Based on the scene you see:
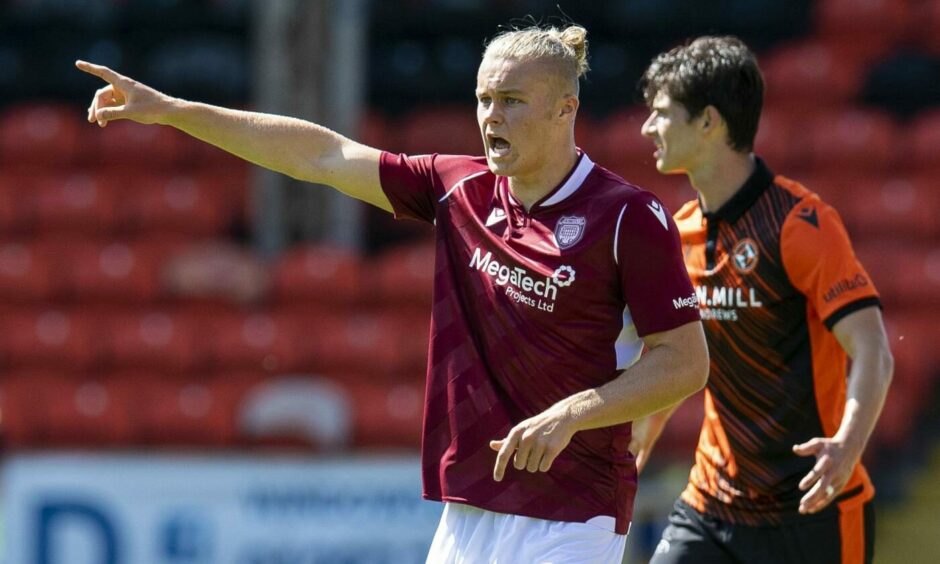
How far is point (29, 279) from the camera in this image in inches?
433

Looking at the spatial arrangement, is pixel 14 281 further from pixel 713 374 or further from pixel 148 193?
pixel 713 374

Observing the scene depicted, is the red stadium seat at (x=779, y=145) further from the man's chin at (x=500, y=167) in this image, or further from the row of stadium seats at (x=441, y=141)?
the man's chin at (x=500, y=167)

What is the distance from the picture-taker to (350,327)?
33.6 feet

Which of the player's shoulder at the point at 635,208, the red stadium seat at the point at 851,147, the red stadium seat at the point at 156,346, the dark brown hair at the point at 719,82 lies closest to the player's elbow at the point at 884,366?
the dark brown hair at the point at 719,82

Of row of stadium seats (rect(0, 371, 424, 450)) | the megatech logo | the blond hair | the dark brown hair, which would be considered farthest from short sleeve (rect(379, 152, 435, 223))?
row of stadium seats (rect(0, 371, 424, 450))

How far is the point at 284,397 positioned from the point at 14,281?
2614 millimetres

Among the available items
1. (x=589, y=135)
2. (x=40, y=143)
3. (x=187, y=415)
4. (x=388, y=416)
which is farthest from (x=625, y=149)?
(x=40, y=143)

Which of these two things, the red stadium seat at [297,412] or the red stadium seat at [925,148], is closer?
the red stadium seat at [297,412]

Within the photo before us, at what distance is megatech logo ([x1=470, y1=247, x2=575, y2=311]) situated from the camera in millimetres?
3674

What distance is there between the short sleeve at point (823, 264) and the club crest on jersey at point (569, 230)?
2.97ft

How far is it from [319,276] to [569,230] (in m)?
6.93

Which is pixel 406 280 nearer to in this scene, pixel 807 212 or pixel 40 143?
pixel 40 143

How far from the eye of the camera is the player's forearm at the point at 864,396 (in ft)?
13.4

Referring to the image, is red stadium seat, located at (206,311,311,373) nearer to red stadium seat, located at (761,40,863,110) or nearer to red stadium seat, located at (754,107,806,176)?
red stadium seat, located at (754,107,806,176)
